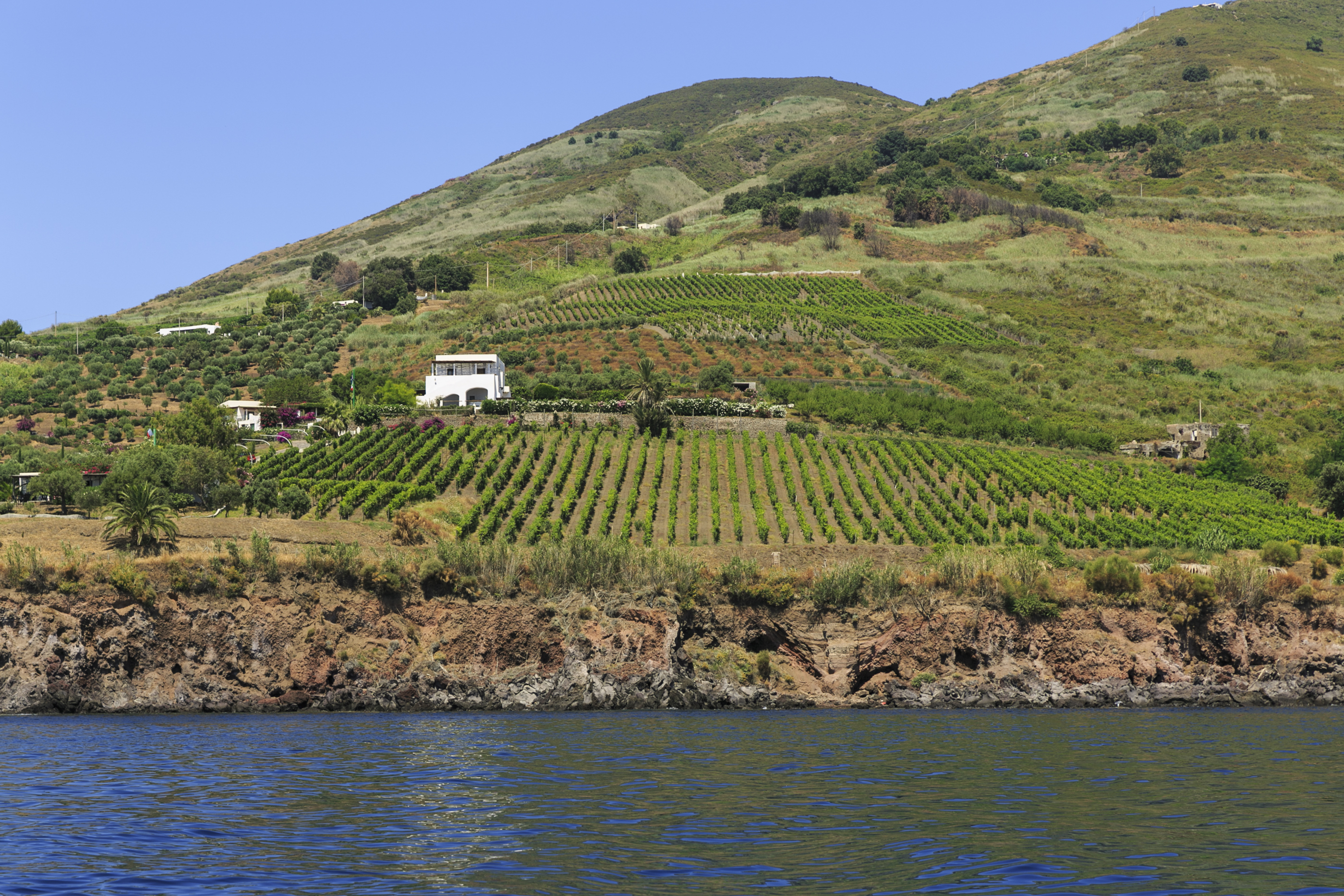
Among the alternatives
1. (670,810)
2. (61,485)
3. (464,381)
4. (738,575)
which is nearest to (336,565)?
(738,575)

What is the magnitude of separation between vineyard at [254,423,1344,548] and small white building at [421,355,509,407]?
59.0 ft

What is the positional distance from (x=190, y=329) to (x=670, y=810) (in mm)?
141362

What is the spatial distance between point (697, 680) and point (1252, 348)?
9963 centimetres

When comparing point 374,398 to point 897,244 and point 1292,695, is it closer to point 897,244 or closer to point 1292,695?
point 1292,695

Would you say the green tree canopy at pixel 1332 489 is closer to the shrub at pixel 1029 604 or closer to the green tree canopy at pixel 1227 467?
the green tree canopy at pixel 1227 467

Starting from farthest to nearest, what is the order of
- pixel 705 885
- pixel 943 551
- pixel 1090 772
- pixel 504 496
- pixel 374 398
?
pixel 374 398 < pixel 504 496 < pixel 943 551 < pixel 1090 772 < pixel 705 885

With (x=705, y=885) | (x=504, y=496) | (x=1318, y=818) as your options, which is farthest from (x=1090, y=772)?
(x=504, y=496)

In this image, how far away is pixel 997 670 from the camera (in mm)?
47625

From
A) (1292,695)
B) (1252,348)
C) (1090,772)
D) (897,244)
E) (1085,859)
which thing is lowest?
(1292,695)

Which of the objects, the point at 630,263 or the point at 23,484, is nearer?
the point at 23,484

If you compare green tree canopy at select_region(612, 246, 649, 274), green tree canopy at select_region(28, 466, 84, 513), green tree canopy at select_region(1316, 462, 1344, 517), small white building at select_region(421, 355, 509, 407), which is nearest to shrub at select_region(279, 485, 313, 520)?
green tree canopy at select_region(28, 466, 84, 513)

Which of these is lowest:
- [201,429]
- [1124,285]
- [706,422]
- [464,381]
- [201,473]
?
[201,473]

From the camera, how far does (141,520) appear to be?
47188 mm

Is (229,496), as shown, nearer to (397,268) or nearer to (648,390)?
(648,390)
